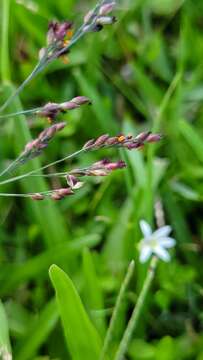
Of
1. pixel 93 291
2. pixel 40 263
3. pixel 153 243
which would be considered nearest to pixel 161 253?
pixel 153 243

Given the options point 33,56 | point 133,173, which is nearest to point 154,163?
point 133,173

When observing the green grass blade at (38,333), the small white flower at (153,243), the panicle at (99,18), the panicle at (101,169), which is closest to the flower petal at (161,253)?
the small white flower at (153,243)

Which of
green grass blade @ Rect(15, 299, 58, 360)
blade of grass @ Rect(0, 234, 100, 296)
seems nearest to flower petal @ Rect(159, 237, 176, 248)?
blade of grass @ Rect(0, 234, 100, 296)

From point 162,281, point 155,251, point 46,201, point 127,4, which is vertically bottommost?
point 162,281

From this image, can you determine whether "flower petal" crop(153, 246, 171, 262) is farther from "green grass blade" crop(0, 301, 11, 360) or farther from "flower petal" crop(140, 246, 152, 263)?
"green grass blade" crop(0, 301, 11, 360)

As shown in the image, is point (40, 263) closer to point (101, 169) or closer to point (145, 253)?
point (145, 253)

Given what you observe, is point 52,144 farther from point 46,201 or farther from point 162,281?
point 162,281
